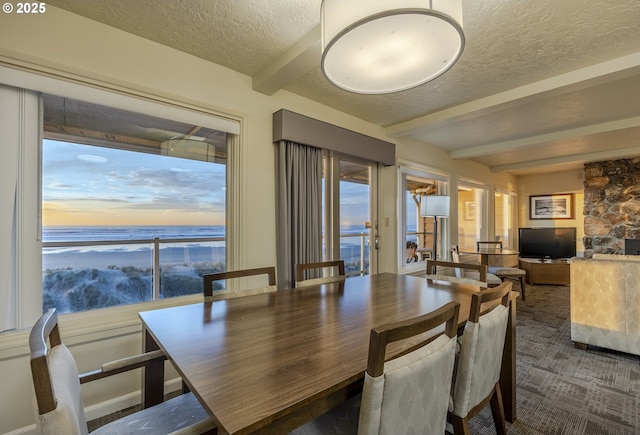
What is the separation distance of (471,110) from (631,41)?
44.9 inches

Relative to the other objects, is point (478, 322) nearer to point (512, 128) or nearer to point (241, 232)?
point (241, 232)

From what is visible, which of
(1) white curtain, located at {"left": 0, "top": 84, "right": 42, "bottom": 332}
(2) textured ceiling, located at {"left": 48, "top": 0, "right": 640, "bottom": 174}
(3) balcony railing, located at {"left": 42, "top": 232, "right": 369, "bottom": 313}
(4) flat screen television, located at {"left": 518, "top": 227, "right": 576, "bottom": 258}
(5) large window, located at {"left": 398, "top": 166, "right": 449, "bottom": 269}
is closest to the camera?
(1) white curtain, located at {"left": 0, "top": 84, "right": 42, "bottom": 332}

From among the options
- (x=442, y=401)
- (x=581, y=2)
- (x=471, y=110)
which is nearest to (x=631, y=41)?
(x=581, y=2)

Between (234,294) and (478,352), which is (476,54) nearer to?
(478,352)

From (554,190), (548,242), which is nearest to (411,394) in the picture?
(548,242)

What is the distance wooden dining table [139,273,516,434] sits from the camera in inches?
30.6

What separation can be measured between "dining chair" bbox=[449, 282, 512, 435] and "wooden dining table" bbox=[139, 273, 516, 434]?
0.37ft

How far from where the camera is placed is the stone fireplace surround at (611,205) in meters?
5.35

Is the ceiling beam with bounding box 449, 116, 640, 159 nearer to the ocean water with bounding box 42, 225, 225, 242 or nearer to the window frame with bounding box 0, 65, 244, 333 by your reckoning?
the ocean water with bounding box 42, 225, 225, 242

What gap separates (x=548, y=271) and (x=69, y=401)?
280 inches

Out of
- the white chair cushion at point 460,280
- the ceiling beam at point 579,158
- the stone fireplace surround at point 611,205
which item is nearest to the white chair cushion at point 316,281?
the white chair cushion at point 460,280

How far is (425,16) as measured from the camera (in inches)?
42.8

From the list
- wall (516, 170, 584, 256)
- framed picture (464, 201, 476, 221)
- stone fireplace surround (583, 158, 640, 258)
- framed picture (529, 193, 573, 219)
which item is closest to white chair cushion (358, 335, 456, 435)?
stone fireplace surround (583, 158, 640, 258)

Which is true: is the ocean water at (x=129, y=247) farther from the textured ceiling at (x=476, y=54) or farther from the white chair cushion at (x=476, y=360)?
the white chair cushion at (x=476, y=360)
